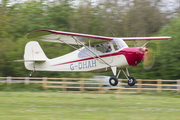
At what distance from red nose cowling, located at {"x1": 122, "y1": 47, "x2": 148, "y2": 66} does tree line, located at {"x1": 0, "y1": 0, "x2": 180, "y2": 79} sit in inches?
475

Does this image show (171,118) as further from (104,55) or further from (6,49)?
(6,49)

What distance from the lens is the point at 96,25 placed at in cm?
3031

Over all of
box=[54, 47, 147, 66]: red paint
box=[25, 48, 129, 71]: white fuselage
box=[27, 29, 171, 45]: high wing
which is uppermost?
box=[27, 29, 171, 45]: high wing

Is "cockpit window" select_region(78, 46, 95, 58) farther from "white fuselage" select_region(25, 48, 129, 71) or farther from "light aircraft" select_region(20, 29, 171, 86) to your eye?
"white fuselage" select_region(25, 48, 129, 71)

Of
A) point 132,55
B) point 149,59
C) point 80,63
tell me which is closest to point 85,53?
point 80,63

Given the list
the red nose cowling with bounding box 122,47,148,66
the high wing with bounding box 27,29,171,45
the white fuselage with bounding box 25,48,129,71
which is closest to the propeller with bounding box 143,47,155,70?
the red nose cowling with bounding box 122,47,148,66

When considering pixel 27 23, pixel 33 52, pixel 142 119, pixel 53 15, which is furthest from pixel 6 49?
pixel 142 119

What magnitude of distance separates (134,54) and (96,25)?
767 inches

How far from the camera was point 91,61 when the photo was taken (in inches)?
485

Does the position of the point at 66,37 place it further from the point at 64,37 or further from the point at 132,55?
the point at 132,55

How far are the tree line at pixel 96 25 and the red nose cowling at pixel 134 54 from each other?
1207 cm

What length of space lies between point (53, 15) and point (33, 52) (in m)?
19.9

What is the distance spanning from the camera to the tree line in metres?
23.6

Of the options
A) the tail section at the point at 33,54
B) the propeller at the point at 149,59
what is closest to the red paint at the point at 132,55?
the propeller at the point at 149,59
